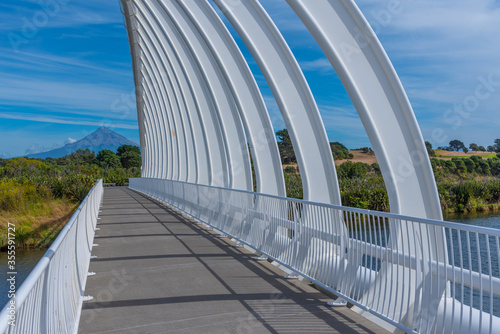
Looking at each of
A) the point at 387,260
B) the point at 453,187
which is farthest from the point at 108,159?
the point at 387,260

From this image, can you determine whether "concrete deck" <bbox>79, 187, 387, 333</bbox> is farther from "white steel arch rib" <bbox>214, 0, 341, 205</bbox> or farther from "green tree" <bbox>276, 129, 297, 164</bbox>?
"green tree" <bbox>276, 129, 297, 164</bbox>

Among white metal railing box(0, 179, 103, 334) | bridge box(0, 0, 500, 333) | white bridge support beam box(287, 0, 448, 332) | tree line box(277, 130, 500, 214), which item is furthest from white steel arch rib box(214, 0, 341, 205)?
tree line box(277, 130, 500, 214)

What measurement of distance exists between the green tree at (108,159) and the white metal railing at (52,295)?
98.6 m

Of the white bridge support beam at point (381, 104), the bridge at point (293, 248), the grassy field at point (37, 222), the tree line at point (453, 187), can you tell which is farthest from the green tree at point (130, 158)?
the white bridge support beam at point (381, 104)

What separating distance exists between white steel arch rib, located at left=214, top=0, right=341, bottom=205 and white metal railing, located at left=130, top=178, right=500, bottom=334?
3.48ft

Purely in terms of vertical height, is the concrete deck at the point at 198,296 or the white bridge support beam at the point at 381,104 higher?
the white bridge support beam at the point at 381,104

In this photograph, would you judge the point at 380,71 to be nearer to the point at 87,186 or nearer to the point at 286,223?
the point at 286,223

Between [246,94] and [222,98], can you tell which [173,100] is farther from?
[246,94]

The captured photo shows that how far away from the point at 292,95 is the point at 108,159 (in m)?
104

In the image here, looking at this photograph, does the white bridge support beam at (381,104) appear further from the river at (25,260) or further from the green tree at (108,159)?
the green tree at (108,159)

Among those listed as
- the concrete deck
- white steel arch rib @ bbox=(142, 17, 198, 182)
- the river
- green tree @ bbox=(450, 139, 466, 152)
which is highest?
white steel arch rib @ bbox=(142, 17, 198, 182)

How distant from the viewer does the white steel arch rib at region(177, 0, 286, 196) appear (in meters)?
11.7

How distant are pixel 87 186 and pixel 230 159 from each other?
2229 centimetres

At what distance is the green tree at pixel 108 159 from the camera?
339 feet
